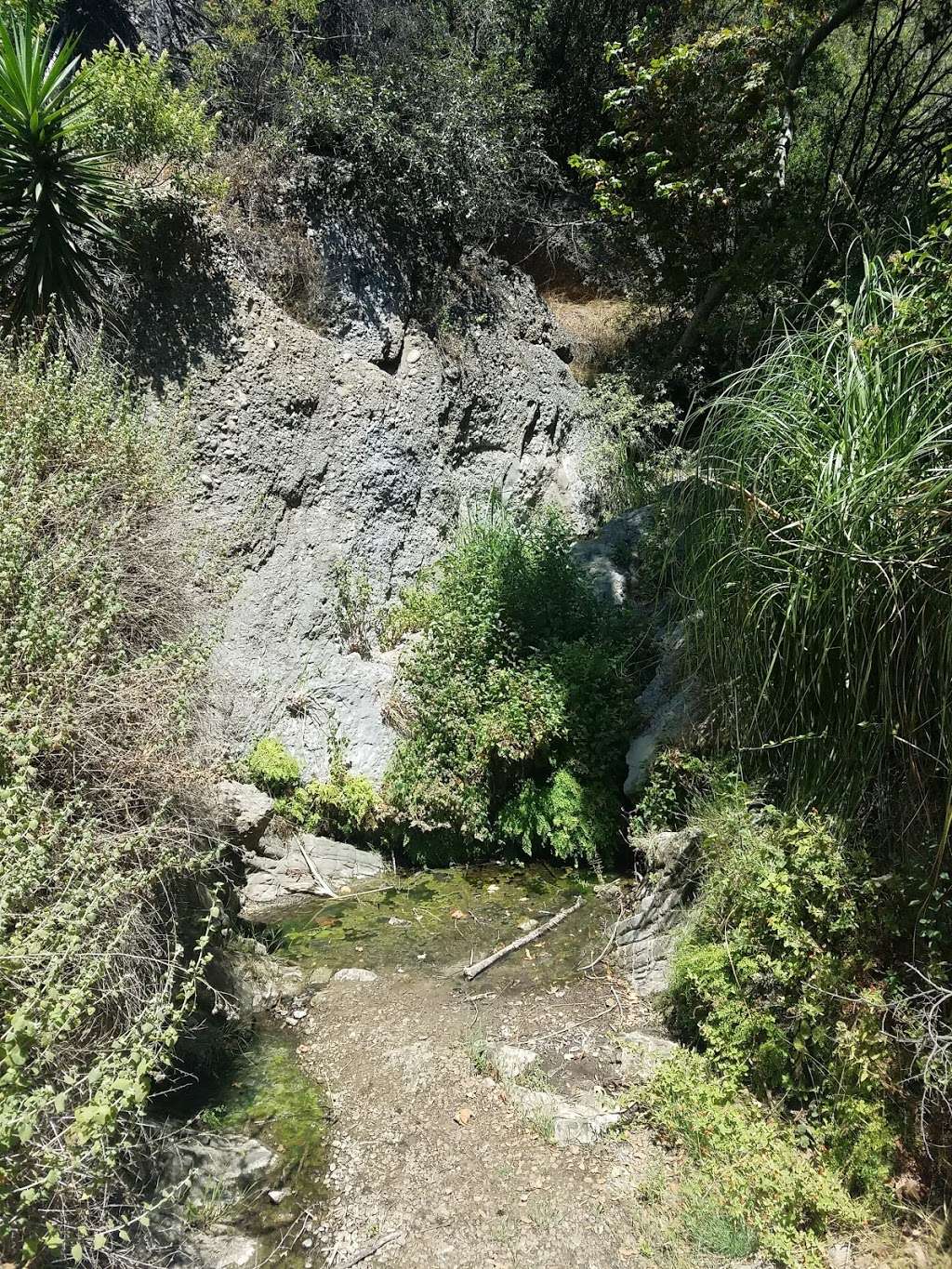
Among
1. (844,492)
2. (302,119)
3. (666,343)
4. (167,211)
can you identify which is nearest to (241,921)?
(844,492)

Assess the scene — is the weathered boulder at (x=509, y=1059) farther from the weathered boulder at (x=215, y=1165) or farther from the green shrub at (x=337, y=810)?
the green shrub at (x=337, y=810)

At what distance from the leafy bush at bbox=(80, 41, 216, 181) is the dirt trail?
6902 millimetres

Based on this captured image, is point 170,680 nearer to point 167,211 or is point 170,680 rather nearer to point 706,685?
point 706,685

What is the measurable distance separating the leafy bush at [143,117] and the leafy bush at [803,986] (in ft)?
23.5

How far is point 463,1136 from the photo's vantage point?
379cm

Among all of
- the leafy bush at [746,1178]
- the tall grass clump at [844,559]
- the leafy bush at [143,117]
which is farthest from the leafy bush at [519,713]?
the leafy bush at [143,117]

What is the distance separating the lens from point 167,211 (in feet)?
24.5

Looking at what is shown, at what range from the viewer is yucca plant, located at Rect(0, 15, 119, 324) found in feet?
17.7

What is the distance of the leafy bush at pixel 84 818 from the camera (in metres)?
2.23

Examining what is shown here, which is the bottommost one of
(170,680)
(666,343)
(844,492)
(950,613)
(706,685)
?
(170,680)

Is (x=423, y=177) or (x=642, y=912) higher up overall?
(x=423, y=177)

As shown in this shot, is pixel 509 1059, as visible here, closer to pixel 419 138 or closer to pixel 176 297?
pixel 176 297

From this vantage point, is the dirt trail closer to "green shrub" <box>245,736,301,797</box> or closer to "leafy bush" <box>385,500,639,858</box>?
"leafy bush" <box>385,500,639,858</box>

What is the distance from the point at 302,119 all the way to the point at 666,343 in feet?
17.6
